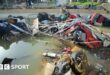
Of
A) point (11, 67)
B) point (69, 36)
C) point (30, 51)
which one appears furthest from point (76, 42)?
point (11, 67)

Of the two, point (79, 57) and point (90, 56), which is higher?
point (79, 57)

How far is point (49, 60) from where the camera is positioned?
30.0 feet

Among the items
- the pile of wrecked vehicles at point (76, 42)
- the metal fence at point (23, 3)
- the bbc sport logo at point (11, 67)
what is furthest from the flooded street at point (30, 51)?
the metal fence at point (23, 3)

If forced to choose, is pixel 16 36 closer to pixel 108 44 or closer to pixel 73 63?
pixel 108 44

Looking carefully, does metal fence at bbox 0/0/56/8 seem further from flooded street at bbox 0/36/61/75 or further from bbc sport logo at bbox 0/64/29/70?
bbc sport logo at bbox 0/64/29/70

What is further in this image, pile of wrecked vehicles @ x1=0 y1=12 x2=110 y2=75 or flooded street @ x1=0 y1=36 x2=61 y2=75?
flooded street @ x1=0 y1=36 x2=61 y2=75

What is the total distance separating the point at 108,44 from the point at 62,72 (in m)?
4.85

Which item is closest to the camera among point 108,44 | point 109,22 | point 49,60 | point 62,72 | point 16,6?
point 62,72

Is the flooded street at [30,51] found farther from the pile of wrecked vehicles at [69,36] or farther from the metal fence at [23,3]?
the metal fence at [23,3]

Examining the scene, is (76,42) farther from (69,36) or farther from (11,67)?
(11,67)

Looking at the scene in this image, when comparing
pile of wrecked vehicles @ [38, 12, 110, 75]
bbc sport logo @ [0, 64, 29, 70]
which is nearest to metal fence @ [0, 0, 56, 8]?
pile of wrecked vehicles @ [38, 12, 110, 75]

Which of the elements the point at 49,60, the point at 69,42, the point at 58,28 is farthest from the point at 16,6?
the point at 49,60

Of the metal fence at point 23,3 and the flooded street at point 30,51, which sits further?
the metal fence at point 23,3

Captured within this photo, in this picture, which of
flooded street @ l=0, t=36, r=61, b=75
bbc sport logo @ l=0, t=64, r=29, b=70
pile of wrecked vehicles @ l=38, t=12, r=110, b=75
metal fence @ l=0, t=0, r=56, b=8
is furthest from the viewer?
metal fence @ l=0, t=0, r=56, b=8
